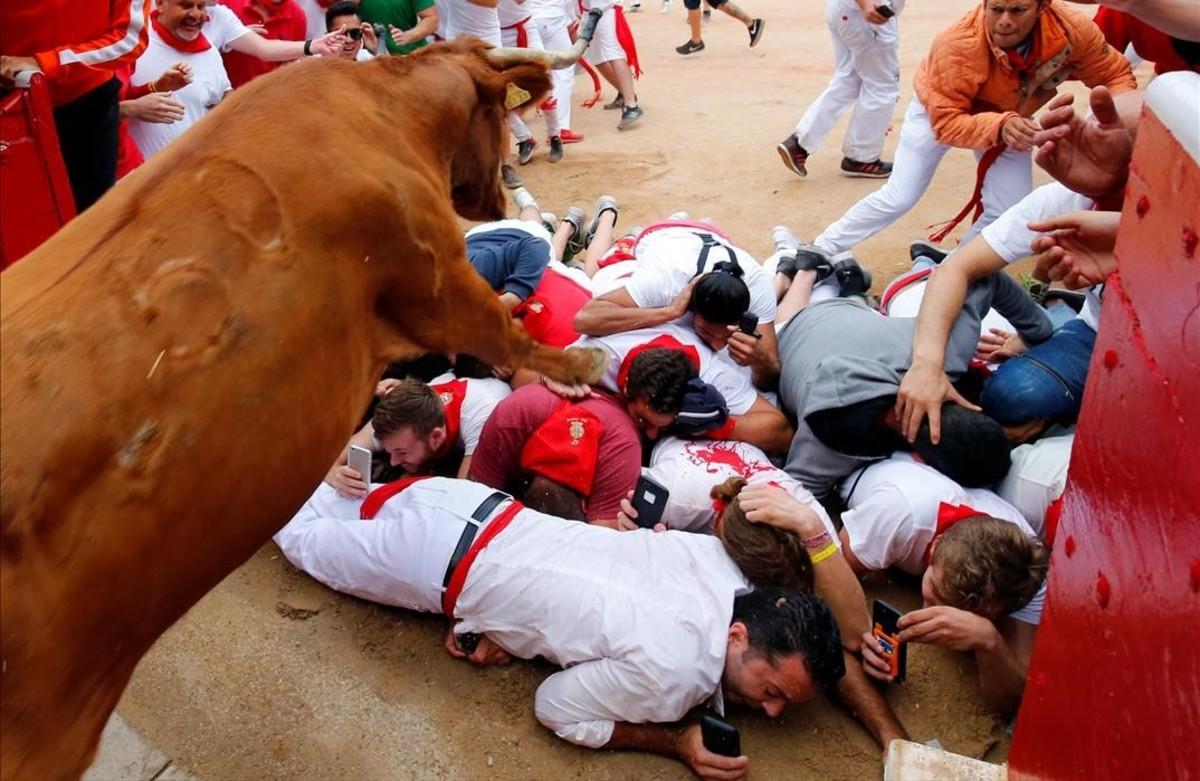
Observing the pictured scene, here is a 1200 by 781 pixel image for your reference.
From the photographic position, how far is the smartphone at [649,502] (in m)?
3.47

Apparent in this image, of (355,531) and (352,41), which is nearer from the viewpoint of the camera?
(355,531)

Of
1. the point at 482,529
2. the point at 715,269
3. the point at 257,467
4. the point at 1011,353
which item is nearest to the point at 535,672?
the point at 482,529

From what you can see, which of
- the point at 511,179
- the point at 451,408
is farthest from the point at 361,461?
the point at 511,179

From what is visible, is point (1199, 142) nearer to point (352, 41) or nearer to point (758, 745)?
point (758, 745)

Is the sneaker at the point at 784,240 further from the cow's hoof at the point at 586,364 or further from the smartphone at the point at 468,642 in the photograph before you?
A: the smartphone at the point at 468,642

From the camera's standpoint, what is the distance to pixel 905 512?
3262 millimetres

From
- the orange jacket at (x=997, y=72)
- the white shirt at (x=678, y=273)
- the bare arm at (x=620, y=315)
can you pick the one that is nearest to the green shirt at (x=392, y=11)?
the white shirt at (x=678, y=273)

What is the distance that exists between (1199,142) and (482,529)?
229cm

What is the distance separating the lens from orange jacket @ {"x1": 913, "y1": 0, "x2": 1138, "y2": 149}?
15.5 feet

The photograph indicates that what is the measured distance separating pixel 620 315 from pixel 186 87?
2774 millimetres

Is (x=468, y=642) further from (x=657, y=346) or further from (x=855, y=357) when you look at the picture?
(x=855, y=357)

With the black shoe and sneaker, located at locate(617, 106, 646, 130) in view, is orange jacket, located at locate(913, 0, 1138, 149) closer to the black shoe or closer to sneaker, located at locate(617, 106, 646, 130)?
sneaker, located at locate(617, 106, 646, 130)

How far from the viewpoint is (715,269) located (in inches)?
169

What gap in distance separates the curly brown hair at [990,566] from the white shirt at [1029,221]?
1.08 metres
